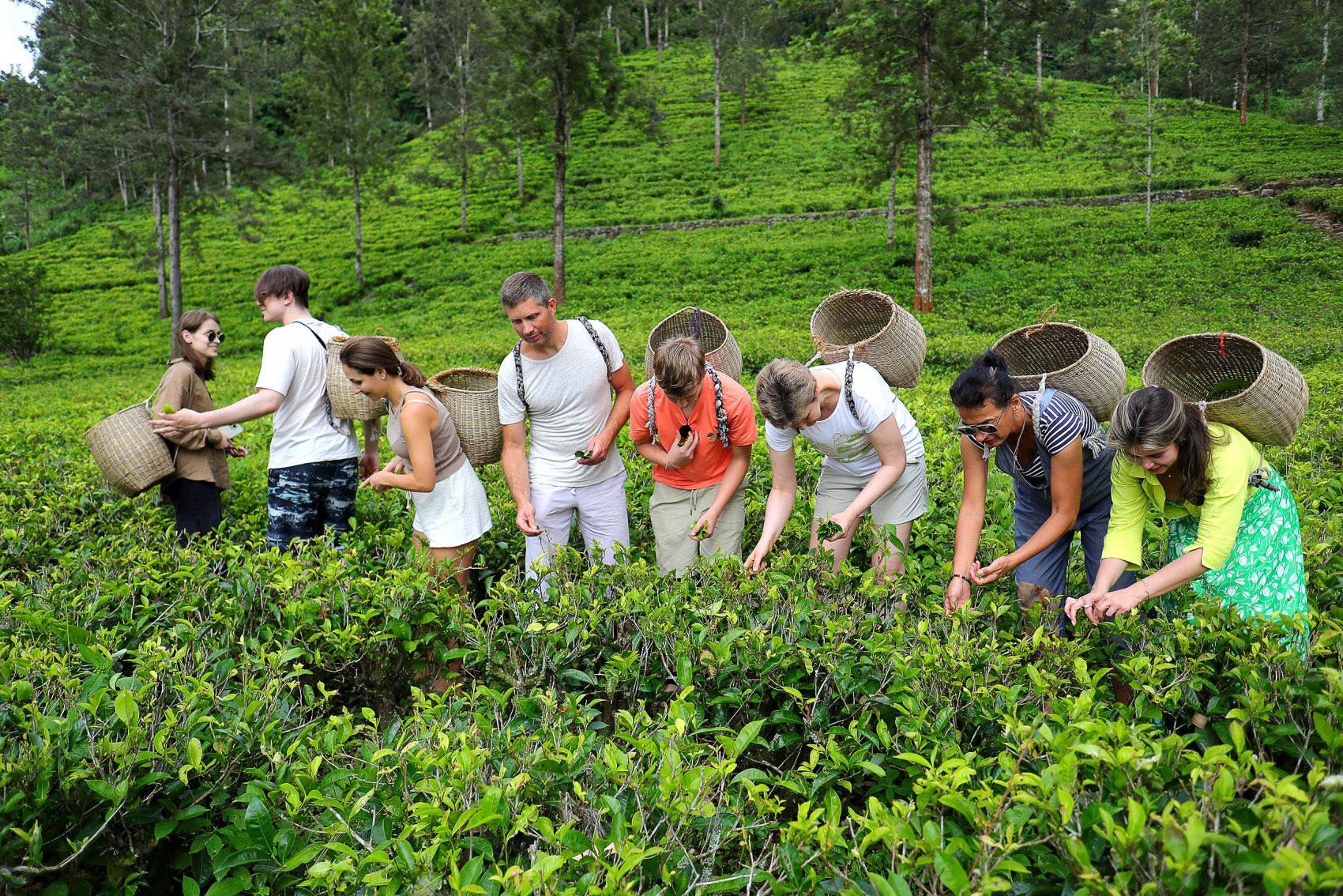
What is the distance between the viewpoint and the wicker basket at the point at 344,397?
12.4 ft

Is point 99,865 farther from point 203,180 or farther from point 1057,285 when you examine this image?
point 203,180

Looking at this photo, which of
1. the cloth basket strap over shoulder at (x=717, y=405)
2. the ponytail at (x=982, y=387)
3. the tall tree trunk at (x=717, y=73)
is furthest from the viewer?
the tall tree trunk at (x=717, y=73)

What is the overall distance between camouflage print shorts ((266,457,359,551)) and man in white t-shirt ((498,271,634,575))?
892 millimetres

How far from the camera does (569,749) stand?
208 cm

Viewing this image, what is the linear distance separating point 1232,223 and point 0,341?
32.9 m

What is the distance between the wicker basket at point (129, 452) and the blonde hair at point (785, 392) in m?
3.04

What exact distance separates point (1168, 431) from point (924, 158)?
50.8 feet

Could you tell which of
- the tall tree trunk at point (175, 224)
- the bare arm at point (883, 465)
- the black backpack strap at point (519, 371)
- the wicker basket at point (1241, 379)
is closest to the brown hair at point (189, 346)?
the black backpack strap at point (519, 371)

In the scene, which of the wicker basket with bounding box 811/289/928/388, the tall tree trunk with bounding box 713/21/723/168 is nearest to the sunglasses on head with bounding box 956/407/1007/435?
the wicker basket with bounding box 811/289/928/388

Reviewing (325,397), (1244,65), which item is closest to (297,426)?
(325,397)

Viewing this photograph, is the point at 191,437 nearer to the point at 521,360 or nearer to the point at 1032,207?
the point at 521,360

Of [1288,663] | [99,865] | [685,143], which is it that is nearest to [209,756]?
[99,865]

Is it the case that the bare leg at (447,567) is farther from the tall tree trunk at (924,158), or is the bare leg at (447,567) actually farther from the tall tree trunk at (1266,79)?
the tall tree trunk at (1266,79)

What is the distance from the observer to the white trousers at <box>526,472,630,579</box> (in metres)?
3.88
